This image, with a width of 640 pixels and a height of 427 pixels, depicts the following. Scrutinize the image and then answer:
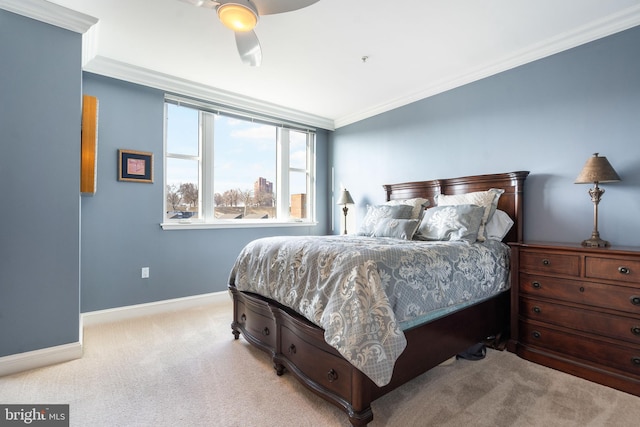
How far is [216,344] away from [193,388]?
0.67 m

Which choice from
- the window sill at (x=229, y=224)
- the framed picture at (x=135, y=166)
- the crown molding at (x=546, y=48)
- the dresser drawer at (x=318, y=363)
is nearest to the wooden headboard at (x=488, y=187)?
the crown molding at (x=546, y=48)

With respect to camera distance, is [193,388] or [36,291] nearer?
[193,388]

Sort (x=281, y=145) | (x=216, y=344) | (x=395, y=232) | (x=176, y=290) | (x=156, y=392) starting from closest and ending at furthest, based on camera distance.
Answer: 1. (x=156, y=392)
2. (x=216, y=344)
3. (x=395, y=232)
4. (x=176, y=290)
5. (x=281, y=145)

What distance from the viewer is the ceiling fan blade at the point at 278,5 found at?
5.34 feet

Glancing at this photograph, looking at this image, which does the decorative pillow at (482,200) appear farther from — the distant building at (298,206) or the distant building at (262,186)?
the distant building at (262,186)

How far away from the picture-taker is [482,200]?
281 cm

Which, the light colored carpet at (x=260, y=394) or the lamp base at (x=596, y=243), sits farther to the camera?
the lamp base at (x=596, y=243)

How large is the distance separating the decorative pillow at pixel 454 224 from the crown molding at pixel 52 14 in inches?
124

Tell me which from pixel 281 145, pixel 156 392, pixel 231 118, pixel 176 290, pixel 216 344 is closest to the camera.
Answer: pixel 156 392

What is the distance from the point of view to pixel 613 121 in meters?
2.33

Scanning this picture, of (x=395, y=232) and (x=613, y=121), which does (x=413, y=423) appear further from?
(x=613, y=121)

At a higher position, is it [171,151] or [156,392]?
[171,151]

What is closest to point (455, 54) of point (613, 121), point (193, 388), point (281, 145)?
point (613, 121)

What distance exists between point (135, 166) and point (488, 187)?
3.71 meters
